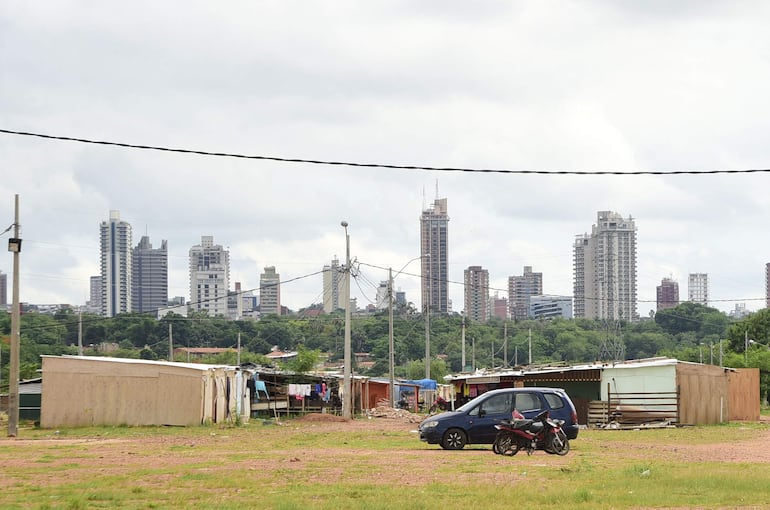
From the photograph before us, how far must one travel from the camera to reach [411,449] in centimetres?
2784

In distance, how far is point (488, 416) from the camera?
1108 inches

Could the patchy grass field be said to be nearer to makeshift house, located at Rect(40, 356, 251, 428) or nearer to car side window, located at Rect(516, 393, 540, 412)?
car side window, located at Rect(516, 393, 540, 412)

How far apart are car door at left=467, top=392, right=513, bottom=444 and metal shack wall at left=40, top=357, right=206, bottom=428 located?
53.6 ft

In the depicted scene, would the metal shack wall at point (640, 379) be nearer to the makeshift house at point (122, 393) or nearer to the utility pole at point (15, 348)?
the makeshift house at point (122, 393)

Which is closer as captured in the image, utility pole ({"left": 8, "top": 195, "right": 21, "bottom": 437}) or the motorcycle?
the motorcycle

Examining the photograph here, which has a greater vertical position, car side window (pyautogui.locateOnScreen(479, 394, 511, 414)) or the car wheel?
car side window (pyautogui.locateOnScreen(479, 394, 511, 414))

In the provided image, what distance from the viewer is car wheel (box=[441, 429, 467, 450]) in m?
27.9

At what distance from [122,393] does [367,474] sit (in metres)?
24.4

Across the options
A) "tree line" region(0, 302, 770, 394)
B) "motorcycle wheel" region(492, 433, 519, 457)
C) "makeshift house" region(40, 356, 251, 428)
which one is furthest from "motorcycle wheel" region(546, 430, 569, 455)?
"tree line" region(0, 302, 770, 394)

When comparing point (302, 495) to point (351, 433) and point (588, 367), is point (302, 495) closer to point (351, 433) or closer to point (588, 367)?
point (351, 433)

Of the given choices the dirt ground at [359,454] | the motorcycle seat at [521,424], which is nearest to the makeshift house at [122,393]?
the dirt ground at [359,454]

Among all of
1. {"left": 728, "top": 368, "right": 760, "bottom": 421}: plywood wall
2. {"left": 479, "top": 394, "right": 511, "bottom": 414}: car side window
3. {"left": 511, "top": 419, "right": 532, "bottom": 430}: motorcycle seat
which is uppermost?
{"left": 479, "top": 394, "right": 511, "bottom": 414}: car side window

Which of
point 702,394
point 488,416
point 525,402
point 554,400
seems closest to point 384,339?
point 702,394

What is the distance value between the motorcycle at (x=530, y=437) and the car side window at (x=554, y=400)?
108 inches
